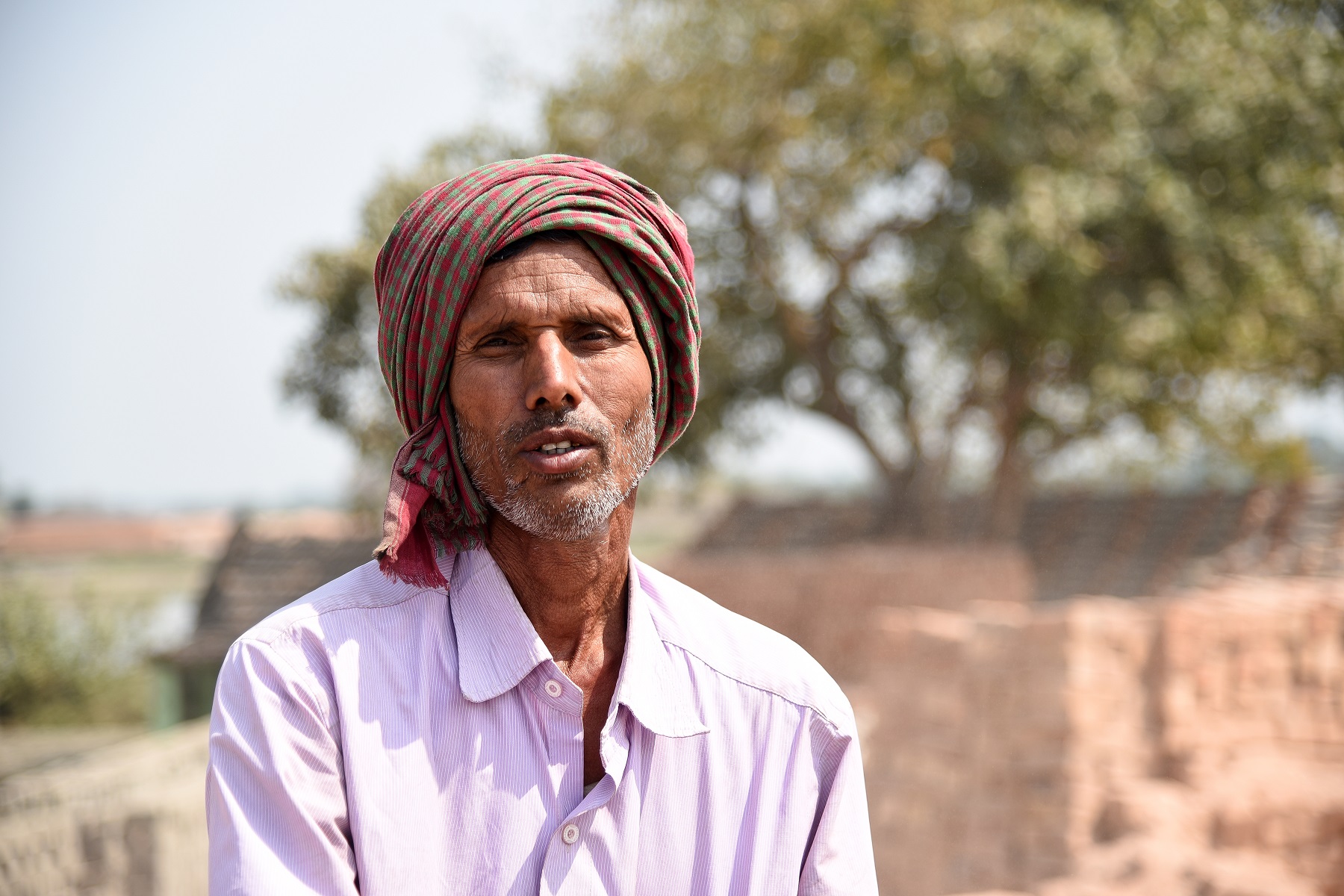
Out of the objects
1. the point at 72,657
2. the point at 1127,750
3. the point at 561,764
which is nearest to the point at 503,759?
the point at 561,764

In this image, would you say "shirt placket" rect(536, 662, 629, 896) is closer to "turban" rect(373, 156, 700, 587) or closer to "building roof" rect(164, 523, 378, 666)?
"turban" rect(373, 156, 700, 587)

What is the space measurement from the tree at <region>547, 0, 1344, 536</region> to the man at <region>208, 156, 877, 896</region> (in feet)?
32.8

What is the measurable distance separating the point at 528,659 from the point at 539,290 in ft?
1.60

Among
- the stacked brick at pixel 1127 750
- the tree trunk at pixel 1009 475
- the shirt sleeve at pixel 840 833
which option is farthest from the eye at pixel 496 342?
the tree trunk at pixel 1009 475

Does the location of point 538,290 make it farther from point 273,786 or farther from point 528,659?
point 273,786

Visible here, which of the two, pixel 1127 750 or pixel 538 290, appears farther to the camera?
pixel 1127 750

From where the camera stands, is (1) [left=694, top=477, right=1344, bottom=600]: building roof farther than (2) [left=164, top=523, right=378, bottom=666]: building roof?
No

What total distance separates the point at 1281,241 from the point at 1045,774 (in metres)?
8.83

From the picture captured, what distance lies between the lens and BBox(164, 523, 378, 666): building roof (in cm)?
1269

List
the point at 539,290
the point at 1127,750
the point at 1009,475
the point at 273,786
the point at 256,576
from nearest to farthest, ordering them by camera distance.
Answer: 1. the point at 273,786
2. the point at 539,290
3. the point at 1127,750
4. the point at 256,576
5. the point at 1009,475

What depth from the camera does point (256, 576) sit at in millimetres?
13648

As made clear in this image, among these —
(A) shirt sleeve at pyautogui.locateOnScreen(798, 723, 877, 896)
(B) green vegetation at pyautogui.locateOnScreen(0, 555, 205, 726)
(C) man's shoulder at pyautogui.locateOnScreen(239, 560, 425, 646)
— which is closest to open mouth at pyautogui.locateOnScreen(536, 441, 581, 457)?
(C) man's shoulder at pyautogui.locateOnScreen(239, 560, 425, 646)

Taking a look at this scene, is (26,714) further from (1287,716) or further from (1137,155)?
(1287,716)

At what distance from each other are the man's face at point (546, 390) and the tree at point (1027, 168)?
10.0 meters
